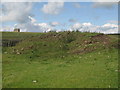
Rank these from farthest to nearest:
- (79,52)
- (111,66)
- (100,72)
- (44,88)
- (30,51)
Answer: (30,51) → (79,52) → (111,66) → (100,72) → (44,88)

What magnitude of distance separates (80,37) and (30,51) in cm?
Answer: 831

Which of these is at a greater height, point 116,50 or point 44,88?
point 116,50

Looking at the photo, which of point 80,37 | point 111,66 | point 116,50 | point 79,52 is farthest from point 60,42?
point 111,66

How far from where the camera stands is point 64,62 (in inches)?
832

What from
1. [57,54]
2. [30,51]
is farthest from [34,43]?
[57,54]

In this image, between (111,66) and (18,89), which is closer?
(18,89)

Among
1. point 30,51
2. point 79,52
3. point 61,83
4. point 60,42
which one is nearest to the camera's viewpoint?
point 61,83

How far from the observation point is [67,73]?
1546 cm

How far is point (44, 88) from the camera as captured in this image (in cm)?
1202

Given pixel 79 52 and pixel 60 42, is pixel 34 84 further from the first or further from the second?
pixel 60 42

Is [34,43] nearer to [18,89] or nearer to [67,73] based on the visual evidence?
[67,73]

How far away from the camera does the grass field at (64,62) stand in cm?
1315

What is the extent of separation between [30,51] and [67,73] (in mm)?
13802

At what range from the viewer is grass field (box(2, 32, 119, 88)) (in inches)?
518
